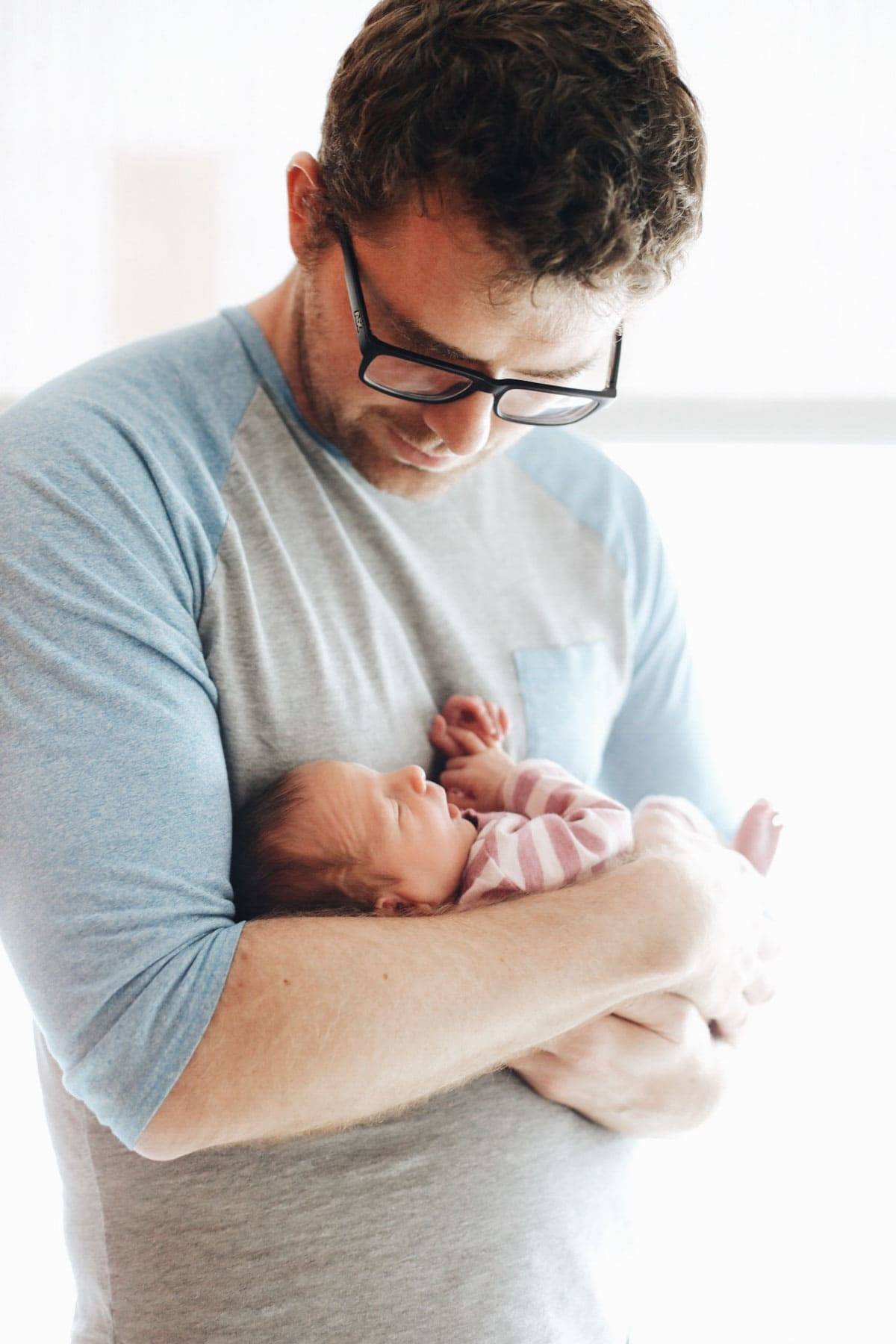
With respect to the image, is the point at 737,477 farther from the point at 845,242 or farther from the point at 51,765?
the point at 51,765

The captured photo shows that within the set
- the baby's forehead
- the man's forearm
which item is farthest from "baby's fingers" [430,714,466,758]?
the man's forearm

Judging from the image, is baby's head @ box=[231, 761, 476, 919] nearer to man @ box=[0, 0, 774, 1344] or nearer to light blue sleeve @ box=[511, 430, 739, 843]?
man @ box=[0, 0, 774, 1344]

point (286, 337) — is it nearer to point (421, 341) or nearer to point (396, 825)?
point (421, 341)

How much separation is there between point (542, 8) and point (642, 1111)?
1270 millimetres

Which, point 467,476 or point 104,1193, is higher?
point 467,476

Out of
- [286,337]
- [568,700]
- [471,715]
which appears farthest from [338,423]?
[568,700]

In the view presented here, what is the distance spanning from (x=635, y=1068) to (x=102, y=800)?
2.42 ft

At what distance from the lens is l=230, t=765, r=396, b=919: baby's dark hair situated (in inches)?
48.4

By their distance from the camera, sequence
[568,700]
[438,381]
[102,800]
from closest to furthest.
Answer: [102,800]
[438,381]
[568,700]

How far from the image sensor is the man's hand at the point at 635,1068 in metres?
1.27

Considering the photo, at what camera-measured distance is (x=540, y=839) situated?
52.6 inches

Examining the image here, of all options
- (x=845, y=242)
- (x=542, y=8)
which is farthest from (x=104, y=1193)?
(x=845, y=242)

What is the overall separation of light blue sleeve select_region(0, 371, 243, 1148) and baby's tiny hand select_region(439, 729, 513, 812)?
401 millimetres

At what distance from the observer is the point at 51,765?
973mm
